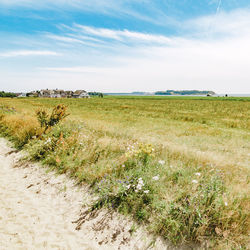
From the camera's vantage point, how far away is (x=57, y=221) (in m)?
3.90

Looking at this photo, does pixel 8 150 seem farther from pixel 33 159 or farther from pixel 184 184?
pixel 184 184

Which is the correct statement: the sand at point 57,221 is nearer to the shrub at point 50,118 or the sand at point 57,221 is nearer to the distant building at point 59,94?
the shrub at point 50,118

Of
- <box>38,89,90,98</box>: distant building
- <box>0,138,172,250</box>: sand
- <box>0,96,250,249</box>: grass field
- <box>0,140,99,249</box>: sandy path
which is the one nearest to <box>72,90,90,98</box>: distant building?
<box>38,89,90,98</box>: distant building

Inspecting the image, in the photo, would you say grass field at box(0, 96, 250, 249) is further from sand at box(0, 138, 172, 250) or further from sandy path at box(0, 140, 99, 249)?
sandy path at box(0, 140, 99, 249)

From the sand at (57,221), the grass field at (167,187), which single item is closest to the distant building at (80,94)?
the grass field at (167,187)

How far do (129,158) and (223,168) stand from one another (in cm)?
274

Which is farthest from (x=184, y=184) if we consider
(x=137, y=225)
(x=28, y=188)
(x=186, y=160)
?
(x=28, y=188)

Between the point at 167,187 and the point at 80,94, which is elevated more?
the point at 80,94

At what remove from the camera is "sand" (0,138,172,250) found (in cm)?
332

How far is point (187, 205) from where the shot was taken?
3449 mm

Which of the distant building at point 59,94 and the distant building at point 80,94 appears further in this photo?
the distant building at point 80,94

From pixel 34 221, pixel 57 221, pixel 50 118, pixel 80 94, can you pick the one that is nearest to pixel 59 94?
pixel 80 94

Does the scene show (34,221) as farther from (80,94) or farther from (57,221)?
(80,94)

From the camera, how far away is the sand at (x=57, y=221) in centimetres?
332
